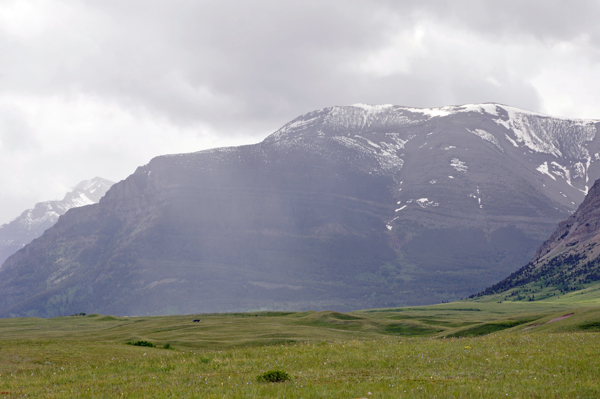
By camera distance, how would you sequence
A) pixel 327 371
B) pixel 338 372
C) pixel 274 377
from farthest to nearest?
pixel 327 371, pixel 338 372, pixel 274 377

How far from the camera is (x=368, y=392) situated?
2114 cm

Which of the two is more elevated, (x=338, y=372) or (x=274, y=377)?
(x=274, y=377)

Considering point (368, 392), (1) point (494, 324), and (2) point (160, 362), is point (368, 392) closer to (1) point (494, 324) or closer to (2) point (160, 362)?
(2) point (160, 362)

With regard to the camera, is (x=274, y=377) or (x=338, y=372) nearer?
(x=274, y=377)

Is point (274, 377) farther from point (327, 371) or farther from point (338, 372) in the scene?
point (338, 372)

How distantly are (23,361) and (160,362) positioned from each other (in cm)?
960

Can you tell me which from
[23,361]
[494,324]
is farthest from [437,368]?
[494,324]

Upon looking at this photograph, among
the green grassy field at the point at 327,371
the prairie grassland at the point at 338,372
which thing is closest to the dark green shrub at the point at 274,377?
the prairie grassland at the point at 338,372

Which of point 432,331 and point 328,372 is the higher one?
point 328,372

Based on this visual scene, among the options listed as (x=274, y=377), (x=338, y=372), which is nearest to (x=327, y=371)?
(x=338, y=372)

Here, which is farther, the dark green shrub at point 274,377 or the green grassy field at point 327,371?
the dark green shrub at point 274,377

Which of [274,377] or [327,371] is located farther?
[327,371]

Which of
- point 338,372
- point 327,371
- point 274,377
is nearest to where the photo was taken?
point 274,377

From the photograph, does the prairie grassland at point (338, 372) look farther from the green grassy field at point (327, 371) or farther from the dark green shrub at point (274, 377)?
the dark green shrub at point (274, 377)
